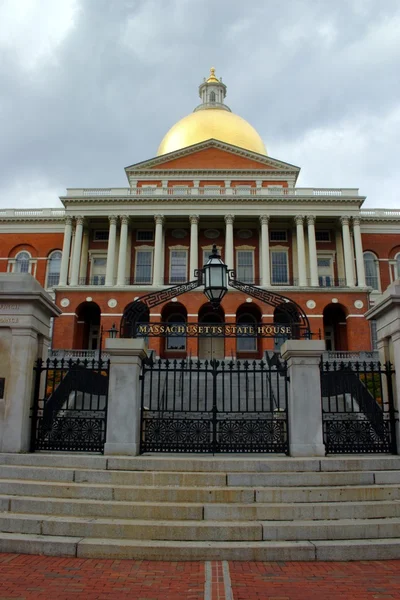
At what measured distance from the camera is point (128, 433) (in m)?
8.24

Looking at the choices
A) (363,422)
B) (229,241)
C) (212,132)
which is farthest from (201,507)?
(212,132)

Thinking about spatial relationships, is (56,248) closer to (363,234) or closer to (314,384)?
(363,234)

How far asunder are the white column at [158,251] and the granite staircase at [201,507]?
120ft

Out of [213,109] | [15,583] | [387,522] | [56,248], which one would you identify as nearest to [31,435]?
[15,583]

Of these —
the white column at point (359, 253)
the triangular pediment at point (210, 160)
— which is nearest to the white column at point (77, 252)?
the triangular pediment at point (210, 160)

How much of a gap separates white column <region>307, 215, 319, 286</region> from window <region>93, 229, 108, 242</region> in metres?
18.4

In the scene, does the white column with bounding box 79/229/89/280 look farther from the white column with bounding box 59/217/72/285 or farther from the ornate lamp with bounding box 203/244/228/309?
the ornate lamp with bounding box 203/244/228/309

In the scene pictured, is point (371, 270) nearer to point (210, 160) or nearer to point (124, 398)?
point (210, 160)

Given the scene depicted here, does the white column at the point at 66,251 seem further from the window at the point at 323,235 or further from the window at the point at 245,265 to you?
the window at the point at 323,235

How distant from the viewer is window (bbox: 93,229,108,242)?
4784cm

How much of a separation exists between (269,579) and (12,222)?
49316 mm

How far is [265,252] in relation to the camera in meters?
44.5

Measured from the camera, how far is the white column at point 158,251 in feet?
145

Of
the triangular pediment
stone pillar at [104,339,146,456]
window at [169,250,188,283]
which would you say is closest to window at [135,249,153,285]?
window at [169,250,188,283]
